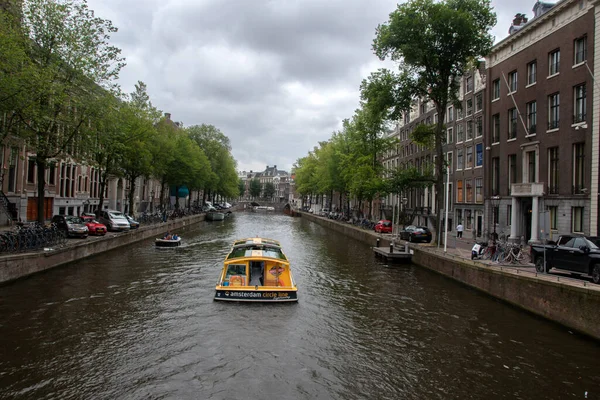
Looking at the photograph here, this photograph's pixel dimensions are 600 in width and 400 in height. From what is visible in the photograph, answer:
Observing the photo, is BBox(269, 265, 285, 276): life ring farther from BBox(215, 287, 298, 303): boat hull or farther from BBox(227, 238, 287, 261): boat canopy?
BBox(215, 287, 298, 303): boat hull

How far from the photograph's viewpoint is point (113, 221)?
1480 inches

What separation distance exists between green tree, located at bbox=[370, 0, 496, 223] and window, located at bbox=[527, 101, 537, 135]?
585 cm

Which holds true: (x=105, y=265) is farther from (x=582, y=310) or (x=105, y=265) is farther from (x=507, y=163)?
(x=507, y=163)

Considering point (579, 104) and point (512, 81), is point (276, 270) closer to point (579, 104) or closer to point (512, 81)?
point (579, 104)

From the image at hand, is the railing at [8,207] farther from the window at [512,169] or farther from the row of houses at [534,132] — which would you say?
the window at [512,169]

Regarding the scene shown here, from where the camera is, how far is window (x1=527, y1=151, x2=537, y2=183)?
1249 inches

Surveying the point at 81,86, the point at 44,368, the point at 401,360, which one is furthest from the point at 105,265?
the point at 401,360

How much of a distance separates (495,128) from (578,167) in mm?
11767

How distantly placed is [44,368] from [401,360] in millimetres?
9473

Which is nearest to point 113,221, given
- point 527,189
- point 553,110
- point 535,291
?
point 535,291

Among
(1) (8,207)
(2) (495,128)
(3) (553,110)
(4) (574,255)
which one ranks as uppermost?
(2) (495,128)

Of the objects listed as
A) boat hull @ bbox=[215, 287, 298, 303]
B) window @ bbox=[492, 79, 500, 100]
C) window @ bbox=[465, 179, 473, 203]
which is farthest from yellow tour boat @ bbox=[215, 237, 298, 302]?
window @ bbox=[465, 179, 473, 203]

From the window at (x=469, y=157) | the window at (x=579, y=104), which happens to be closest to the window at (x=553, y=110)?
the window at (x=579, y=104)

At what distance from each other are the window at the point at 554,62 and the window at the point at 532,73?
5.94 ft
